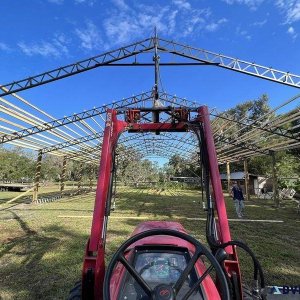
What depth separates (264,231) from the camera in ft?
37.3

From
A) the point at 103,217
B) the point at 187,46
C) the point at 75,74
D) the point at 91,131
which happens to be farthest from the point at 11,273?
the point at 91,131

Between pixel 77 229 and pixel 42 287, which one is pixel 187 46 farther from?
pixel 42 287

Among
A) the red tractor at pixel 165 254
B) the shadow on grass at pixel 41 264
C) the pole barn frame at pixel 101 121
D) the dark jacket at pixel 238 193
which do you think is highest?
the pole barn frame at pixel 101 121

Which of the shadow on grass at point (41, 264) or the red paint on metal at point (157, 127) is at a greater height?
the red paint on metal at point (157, 127)

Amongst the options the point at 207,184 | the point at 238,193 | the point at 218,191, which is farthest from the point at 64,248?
the point at 238,193

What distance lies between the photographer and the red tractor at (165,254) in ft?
6.78

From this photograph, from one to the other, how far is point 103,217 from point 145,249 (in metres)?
0.61

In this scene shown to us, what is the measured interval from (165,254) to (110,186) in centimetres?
111

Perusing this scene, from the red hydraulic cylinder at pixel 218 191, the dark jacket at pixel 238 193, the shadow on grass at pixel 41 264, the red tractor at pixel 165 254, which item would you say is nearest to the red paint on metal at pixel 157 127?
the red tractor at pixel 165 254

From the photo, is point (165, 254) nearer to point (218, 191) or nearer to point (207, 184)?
point (218, 191)

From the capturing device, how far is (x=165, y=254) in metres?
2.67

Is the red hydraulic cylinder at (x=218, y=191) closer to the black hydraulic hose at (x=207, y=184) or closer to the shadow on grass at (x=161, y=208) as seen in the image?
the black hydraulic hose at (x=207, y=184)

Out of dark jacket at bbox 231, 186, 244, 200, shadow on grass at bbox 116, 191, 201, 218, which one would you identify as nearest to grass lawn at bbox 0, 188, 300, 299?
shadow on grass at bbox 116, 191, 201, 218

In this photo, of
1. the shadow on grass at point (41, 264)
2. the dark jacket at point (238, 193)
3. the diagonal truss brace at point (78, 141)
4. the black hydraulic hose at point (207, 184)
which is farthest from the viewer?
the diagonal truss brace at point (78, 141)
